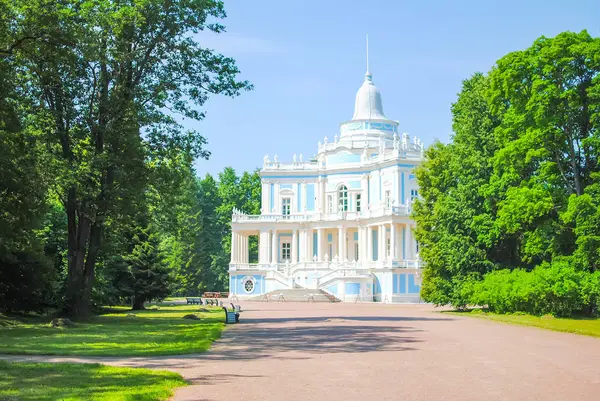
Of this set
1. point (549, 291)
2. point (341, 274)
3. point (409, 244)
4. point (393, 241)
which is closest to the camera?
point (549, 291)

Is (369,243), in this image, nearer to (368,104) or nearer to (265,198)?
(265,198)

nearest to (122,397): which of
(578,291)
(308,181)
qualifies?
(578,291)

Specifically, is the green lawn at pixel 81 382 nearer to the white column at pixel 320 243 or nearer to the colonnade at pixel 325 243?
the colonnade at pixel 325 243

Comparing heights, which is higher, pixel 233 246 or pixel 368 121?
pixel 368 121

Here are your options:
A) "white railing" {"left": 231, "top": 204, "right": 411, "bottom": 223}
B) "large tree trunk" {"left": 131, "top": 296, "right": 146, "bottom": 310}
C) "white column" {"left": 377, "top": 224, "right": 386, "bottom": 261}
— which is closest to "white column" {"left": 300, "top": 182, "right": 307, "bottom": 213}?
"white railing" {"left": 231, "top": 204, "right": 411, "bottom": 223}

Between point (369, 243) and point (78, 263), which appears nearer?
point (78, 263)

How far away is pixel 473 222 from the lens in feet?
110

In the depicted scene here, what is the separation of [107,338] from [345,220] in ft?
158

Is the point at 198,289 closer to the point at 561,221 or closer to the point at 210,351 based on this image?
the point at 561,221

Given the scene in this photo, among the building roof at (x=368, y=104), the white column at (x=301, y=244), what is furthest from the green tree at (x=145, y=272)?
the building roof at (x=368, y=104)

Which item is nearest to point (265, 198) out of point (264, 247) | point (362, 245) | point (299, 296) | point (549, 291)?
point (264, 247)

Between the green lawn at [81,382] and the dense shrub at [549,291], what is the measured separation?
1933 cm

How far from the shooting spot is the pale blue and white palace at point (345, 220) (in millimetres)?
59469

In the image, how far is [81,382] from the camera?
35.9 ft
